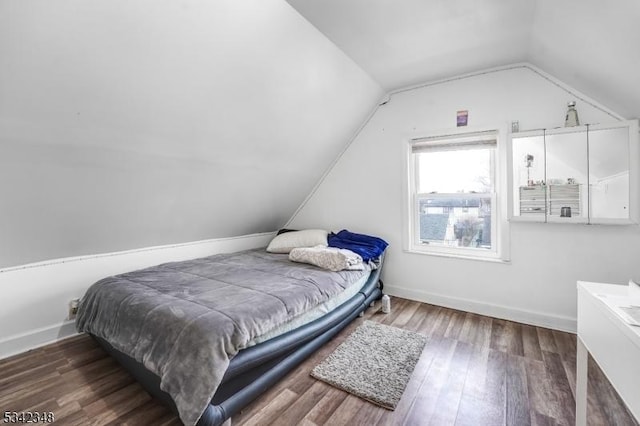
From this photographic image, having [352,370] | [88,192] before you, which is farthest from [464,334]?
[88,192]

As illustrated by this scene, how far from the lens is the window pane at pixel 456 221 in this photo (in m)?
3.02

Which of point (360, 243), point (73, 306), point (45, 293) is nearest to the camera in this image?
point (45, 293)

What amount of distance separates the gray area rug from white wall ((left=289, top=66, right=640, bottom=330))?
0.93 meters

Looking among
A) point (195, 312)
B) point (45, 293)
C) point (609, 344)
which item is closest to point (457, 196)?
point (609, 344)

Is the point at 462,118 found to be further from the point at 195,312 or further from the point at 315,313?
the point at 195,312

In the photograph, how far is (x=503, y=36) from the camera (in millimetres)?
2232

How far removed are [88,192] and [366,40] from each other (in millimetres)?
2364

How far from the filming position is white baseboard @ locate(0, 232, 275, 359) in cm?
219

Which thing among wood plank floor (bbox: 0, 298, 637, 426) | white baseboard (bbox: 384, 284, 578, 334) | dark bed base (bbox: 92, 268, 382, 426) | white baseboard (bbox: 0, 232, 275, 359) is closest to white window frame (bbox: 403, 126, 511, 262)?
white baseboard (bbox: 384, 284, 578, 334)

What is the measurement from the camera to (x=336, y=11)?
1.91m

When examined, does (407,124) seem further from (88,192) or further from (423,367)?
(88,192)

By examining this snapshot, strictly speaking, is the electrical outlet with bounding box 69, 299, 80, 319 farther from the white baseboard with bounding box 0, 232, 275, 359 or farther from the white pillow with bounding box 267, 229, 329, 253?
the white pillow with bounding box 267, 229, 329, 253

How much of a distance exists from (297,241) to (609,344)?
2742 millimetres

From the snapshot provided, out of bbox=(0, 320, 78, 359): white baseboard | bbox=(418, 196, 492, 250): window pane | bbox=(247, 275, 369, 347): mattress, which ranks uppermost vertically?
bbox=(418, 196, 492, 250): window pane
